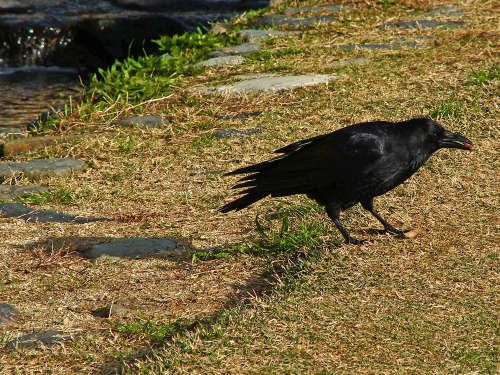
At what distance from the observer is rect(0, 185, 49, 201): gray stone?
521 centimetres

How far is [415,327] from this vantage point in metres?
3.13

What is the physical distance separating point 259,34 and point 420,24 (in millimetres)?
1806

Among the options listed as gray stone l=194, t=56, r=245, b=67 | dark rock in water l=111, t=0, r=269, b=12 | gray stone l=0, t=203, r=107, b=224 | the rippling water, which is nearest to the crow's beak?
gray stone l=0, t=203, r=107, b=224

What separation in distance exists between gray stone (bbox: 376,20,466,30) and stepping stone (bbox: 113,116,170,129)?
3276mm

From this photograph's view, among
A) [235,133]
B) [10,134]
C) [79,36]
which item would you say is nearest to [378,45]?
[235,133]

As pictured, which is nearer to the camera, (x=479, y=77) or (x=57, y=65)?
(x=479, y=77)

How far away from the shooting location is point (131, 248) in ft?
14.0

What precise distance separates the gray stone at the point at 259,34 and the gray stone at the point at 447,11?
5.53 ft

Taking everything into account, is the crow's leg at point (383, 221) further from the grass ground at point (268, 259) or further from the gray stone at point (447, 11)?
the gray stone at point (447, 11)

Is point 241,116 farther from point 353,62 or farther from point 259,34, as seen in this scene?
point 259,34

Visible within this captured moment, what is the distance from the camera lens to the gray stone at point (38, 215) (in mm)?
4766

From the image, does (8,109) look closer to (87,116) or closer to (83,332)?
(87,116)

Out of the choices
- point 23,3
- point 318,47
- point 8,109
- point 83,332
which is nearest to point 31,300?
point 83,332

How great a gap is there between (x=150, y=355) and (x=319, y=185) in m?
1.34
